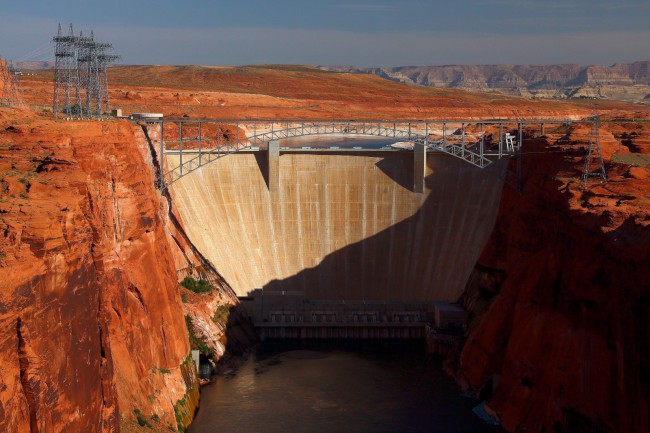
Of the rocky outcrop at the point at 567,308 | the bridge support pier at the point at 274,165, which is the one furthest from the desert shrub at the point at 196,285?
the rocky outcrop at the point at 567,308

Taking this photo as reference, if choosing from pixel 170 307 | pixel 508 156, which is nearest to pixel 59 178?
pixel 170 307

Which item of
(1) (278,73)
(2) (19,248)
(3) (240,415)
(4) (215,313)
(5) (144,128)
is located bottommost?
(3) (240,415)

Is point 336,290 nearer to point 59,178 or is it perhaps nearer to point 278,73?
point 59,178

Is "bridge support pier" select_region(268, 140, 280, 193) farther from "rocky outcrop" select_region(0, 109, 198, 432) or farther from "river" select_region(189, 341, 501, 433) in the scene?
"rocky outcrop" select_region(0, 109, 198, 432)

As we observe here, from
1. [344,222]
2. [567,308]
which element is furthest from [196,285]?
[567,308]

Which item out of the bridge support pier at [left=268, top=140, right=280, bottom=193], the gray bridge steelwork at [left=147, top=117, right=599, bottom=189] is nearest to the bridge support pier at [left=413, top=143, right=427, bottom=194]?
the gray bridge steelwork at [left=147, top=117, right=599, bottom=189]

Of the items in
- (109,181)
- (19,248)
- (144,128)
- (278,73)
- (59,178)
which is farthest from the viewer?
(278,73)
